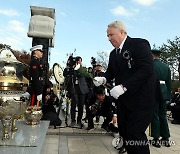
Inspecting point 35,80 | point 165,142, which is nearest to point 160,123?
point 165,142

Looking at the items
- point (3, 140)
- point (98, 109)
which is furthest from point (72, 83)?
point (3, 140)

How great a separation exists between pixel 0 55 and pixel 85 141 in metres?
2.34

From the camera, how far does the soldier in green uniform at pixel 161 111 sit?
446 centimetres

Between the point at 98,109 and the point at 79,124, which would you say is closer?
the point at 98,109

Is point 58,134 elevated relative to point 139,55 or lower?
lower

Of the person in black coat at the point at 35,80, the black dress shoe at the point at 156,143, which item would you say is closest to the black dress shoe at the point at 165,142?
the black dress shoe at the point at 156,143

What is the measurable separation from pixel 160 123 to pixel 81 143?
1.55 metres

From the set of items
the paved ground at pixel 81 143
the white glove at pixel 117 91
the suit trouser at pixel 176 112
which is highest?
the white glove at pixel 117 91

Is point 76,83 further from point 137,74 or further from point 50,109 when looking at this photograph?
point 137,74

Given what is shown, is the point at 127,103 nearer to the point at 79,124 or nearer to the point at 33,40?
the point at 79,124

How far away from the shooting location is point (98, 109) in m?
5.52

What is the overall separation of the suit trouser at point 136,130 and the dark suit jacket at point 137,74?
61mm

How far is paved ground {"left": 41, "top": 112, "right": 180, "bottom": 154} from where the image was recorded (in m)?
4.07

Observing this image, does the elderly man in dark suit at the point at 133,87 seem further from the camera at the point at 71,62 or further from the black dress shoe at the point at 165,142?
the camera at the point at 71,62
